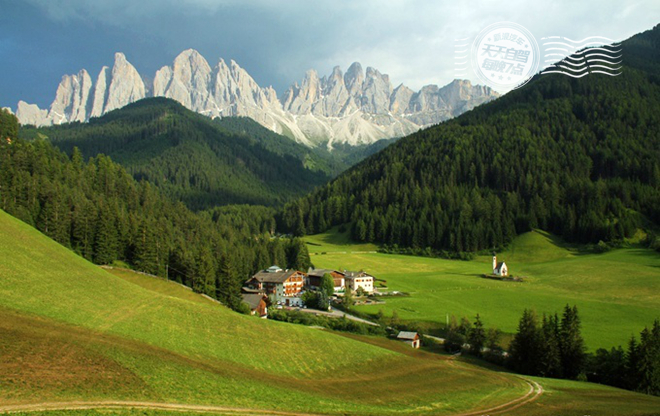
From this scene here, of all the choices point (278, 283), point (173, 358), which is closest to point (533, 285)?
point (278, 283)

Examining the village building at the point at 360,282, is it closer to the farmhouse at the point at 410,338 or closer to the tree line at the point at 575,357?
the farmhouse at the point at 410,338

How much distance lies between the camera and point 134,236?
81062 millimetres

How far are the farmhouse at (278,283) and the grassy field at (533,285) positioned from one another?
67.8 ft

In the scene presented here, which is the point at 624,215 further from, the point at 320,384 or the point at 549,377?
the point at 320,384

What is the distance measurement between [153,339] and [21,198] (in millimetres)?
61624

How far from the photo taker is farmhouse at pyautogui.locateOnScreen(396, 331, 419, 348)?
64625mm

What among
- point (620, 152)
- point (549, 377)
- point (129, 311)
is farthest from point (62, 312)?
point (620, 152)

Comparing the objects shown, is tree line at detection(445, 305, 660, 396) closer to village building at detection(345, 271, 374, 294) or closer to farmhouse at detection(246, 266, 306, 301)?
village building at detection(345, 271, 374, 294)

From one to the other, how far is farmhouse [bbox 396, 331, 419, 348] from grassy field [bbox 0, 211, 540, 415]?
1430 cm

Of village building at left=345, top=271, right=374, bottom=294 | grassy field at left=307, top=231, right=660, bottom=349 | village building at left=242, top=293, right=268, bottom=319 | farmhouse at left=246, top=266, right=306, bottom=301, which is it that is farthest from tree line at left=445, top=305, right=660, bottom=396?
farmhouse at left=246, top=266, right=306, bottom=301

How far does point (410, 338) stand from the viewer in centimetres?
6500

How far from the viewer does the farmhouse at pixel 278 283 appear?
9962cm

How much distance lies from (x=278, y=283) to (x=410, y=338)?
41945mm

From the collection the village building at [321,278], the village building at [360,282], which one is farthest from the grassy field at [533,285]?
the village building at [321,278]
